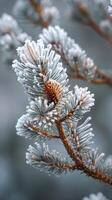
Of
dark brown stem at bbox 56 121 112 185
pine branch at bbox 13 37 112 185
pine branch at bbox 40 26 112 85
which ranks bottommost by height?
dark brown stem at bbox 56 121 112 185

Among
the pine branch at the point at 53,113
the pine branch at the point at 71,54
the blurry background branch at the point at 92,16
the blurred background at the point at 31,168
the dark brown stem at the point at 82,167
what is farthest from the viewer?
the blurred background at the point at 31,168

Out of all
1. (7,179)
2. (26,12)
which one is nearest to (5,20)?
(26,12)

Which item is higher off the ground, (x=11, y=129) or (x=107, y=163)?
(x=11, y=129)

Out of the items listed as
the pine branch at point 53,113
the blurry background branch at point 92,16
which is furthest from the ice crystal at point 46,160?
the blurry background branch at point 92,16

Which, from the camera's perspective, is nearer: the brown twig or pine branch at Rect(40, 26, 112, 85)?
pine branch at Rect(40, 26, 112, 85)

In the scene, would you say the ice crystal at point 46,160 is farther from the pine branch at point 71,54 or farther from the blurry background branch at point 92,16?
the blurry background branch at point 92,16

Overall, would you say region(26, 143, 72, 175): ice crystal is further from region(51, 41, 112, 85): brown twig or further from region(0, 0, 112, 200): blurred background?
region(0, 0, 112, 200): blurred background

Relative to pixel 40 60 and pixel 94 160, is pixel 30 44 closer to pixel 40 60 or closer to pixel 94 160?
pixel 40 60

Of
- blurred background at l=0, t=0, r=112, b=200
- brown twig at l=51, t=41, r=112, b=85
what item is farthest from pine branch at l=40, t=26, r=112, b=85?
blurred background at l=0, t=0, r=112, b=200

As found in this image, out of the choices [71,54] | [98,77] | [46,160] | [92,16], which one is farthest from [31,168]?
[46,160]

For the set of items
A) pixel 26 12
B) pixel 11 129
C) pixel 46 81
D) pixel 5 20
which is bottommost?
pixel 46 81

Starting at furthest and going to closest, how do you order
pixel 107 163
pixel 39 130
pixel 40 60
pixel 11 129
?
pixel 11 129
pixel 107 163
pixel 39 130
pixel 40 60
